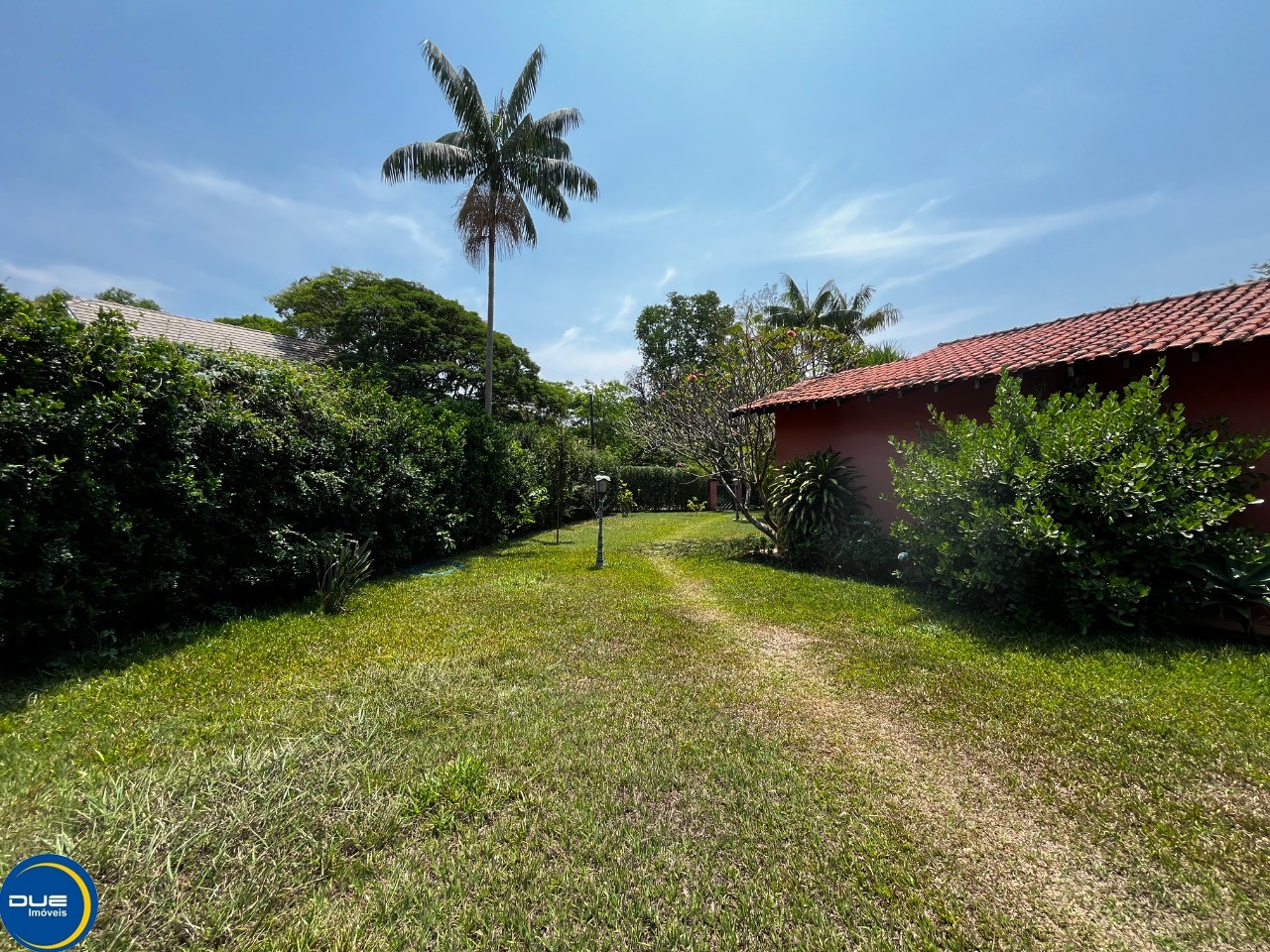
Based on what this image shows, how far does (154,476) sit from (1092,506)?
905 centimetres

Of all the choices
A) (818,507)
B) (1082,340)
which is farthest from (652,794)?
(1082,340)

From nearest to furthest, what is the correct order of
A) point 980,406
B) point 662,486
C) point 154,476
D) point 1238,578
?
point 154,476 → point 1238,578 → point 980,406 → point 662,486

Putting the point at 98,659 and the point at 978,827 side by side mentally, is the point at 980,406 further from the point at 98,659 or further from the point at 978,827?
the point at 98,659

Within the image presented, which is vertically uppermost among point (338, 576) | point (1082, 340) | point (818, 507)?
point (1082, 340)

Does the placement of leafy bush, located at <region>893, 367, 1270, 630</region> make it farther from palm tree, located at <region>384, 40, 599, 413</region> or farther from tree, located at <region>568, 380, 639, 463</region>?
tree, located at <region>568, 380, 639, 463</region>

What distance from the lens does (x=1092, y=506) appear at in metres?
4.80

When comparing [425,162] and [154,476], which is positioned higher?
[425,162]

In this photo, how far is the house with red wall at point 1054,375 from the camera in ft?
17.8

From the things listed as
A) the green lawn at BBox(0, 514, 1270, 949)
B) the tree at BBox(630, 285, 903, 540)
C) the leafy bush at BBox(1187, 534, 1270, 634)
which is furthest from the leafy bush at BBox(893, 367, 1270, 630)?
the tree at BBox(630, 285, 903, 540)

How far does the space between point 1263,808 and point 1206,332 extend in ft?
19.3

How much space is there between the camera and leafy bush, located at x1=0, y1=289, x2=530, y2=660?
11.6ft

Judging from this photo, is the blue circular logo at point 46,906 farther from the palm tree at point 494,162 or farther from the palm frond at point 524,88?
the palm frond at point 524,88

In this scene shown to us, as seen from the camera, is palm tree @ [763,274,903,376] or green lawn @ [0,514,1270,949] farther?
palm tree @ [763,274,903,376]

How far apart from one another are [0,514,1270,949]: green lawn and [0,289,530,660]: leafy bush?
0.70 m
